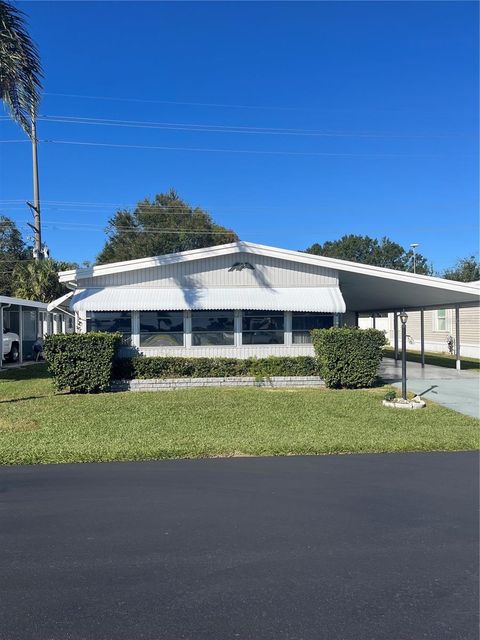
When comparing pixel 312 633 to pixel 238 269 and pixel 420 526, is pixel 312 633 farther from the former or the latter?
pixel 238 269

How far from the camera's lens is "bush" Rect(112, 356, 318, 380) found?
12320mm

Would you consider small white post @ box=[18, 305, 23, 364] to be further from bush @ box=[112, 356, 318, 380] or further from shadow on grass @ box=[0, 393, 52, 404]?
shadow on grass @ box=[0, 393, 52, 404]

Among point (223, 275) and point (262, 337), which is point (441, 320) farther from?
point (223, 275)

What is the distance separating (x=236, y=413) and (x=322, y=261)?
619 cm

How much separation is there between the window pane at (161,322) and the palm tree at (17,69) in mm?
5247

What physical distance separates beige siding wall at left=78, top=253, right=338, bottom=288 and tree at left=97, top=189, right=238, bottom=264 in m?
27.1

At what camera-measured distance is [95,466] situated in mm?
5656

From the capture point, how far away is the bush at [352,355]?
1173cm

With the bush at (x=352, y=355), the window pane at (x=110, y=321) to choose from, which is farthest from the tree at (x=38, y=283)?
the bush at (x=352, y=355)

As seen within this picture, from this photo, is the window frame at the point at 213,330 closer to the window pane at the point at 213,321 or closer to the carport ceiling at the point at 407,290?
the window pane at the point at 213,321

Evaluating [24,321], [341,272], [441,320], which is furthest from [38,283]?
[441,320]

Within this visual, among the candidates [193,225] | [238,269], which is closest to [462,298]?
[238,269]

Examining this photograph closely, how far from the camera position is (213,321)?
1336 centimetres

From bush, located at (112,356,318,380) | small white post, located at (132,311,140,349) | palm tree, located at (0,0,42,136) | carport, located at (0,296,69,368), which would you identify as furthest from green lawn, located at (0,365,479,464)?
carport, located at (0,296,69,368)
